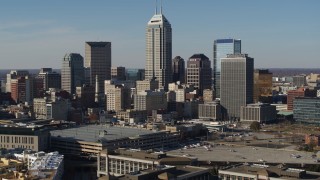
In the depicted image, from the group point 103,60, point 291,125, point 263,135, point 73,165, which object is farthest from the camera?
point 103,60

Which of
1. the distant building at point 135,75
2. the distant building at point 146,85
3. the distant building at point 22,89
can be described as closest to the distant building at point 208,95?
the distant building at point 146,85

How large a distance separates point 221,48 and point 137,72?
53.4ft

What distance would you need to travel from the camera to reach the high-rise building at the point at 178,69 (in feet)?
298

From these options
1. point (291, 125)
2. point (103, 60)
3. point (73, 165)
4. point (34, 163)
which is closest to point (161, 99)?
point (291, 125)

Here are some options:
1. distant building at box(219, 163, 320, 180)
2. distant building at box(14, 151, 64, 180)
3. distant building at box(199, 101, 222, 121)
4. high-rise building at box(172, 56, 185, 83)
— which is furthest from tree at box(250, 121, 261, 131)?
high-rise building at box(172, 56, 185, 83)

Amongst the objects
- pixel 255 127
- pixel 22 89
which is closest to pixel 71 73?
pixel 22 89

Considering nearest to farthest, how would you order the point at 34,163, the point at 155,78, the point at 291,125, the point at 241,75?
the point at 34,163 → the point at 291,125 → the point at 241,75 → the point at 155,78

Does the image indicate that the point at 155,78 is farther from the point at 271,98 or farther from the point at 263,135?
the point at 263,135

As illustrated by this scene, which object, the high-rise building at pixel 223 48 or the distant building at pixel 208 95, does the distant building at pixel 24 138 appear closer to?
the distant building at pixel 208 95

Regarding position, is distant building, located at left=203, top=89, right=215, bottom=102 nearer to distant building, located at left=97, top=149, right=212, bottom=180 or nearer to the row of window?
the row of window

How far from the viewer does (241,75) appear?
6209 cm

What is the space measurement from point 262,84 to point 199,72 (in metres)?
9.76

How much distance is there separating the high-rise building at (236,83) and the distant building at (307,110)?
582 cm

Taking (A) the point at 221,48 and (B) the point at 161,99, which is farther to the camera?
(A) the point at 221,48
